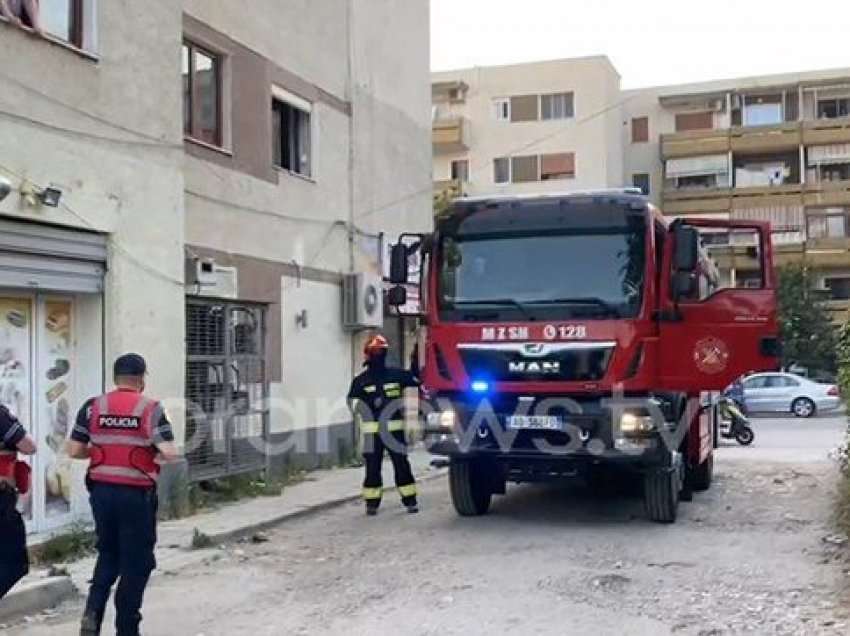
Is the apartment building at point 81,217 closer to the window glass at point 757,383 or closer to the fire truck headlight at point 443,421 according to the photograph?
the fire truck headlight at point 443,421

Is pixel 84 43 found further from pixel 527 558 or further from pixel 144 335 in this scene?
pixel 527 558

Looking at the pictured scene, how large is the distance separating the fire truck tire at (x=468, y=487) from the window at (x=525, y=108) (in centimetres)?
3681

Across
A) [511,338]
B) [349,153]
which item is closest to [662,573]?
[511,338]

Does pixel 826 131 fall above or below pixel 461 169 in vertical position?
above

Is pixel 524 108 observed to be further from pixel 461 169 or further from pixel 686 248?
pixel 686 248

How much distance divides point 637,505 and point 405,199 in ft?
30.8

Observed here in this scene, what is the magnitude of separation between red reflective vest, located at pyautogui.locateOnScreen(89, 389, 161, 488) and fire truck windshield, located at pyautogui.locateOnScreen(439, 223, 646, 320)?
4449 mm

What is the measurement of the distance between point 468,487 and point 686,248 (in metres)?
3.22

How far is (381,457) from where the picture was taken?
1148cm

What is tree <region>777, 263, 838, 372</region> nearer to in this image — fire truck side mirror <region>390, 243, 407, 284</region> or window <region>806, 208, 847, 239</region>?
window <region>806, 208, 847, 239</region>

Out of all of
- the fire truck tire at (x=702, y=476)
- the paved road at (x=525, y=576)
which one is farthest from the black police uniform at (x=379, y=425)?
the fire truck tire at (x=702, y=476)

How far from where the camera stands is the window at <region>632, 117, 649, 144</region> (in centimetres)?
4919

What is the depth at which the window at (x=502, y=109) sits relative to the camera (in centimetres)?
4656

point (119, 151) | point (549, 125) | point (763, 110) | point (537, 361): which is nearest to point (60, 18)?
point (119, 151)
